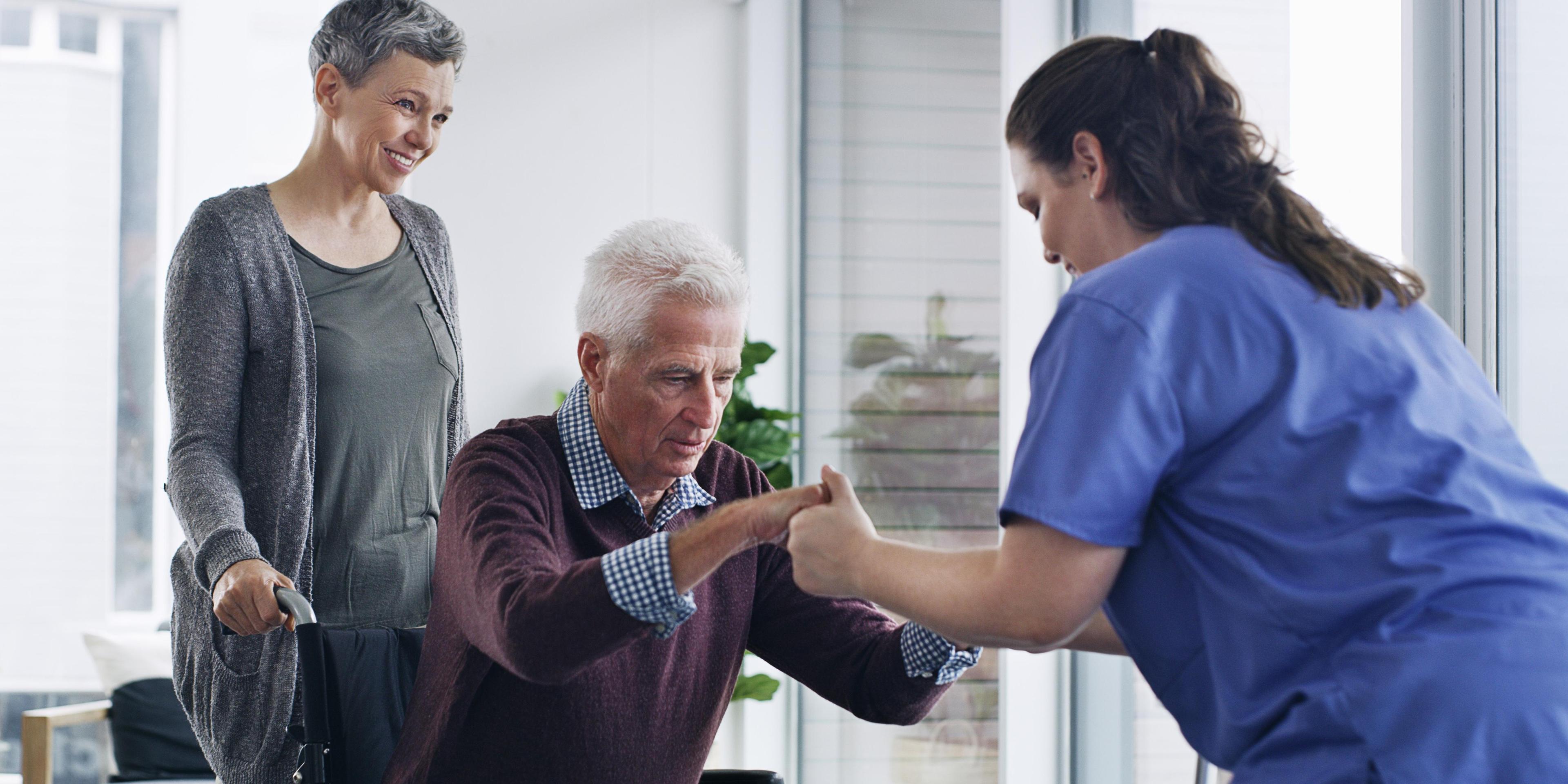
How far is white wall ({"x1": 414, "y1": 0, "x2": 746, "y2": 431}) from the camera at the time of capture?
13.7 ft

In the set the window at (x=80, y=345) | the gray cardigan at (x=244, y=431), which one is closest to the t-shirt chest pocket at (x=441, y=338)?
the gray cardigan at (x=244, y=431)

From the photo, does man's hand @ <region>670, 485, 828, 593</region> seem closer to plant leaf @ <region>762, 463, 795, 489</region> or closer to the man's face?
the man's face

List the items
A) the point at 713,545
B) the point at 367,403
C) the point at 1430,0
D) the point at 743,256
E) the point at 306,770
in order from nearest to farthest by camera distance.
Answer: the point at 713,545
the point at 306,770
the point at 1430,0
the point at 367,403
the point at 743,256

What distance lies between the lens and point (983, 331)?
287cm

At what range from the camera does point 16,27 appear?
15.8 ft

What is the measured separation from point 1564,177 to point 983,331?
148cm

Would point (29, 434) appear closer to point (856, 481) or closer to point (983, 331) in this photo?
point (856, 481)

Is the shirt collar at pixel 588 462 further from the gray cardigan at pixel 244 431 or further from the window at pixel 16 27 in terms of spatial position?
the window at pixel 16 27

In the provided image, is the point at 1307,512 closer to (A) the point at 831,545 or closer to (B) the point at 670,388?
(A) the point at 831,545

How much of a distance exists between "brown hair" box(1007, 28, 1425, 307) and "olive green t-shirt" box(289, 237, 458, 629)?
1.06 meters

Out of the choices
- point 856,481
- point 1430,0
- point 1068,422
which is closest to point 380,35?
point 1068,422

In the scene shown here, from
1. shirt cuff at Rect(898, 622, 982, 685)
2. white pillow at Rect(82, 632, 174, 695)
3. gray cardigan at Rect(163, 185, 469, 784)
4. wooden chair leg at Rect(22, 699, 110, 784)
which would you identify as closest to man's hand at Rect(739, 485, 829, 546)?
shirt cuff at Rect(898, 622, 982, 685)

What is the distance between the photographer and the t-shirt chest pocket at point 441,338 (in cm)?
192

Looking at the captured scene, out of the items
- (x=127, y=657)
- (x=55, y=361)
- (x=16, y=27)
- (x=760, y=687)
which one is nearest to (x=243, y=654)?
(x=760, y=687)
